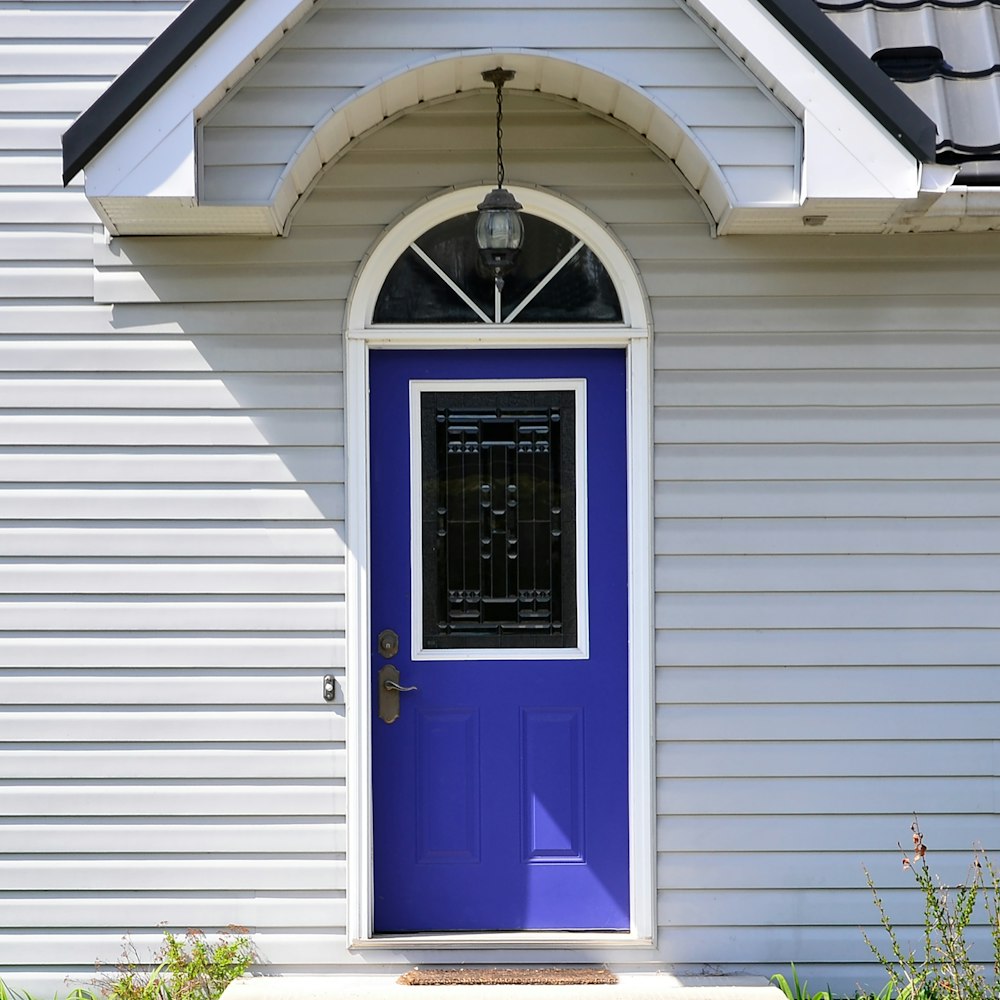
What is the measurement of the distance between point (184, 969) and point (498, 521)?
2035mm

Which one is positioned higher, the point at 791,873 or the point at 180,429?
the point at 180,429

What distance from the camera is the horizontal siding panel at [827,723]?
14.7 feet

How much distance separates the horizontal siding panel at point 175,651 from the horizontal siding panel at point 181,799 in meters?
0.46

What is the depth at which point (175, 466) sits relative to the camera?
4.49m

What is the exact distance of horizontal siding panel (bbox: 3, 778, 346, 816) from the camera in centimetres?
445

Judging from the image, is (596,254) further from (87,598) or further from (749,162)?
(87,598)

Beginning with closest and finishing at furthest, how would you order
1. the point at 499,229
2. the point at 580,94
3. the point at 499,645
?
the point at 499,229 < the point at 580,94 < the point at 499,645

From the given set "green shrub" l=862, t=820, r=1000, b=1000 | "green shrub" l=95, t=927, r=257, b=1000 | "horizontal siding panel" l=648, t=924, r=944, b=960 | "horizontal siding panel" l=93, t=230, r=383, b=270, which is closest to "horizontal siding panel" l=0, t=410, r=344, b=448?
"horizontal siding panel" l=93, t=230, r=383, b=270

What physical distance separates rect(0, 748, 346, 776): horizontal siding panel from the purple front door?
28cm

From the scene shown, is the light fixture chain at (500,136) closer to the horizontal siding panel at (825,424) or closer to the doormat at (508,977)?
the horizontal siding panel at (825,424)

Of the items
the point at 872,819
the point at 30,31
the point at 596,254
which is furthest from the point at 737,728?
the point at 30,31

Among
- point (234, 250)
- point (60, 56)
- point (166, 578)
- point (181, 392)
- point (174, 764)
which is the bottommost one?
point (174, 764)

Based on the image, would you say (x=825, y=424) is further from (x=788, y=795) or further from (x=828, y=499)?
(x=788, y=795)

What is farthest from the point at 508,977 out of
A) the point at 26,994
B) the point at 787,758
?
the point at 26,994
